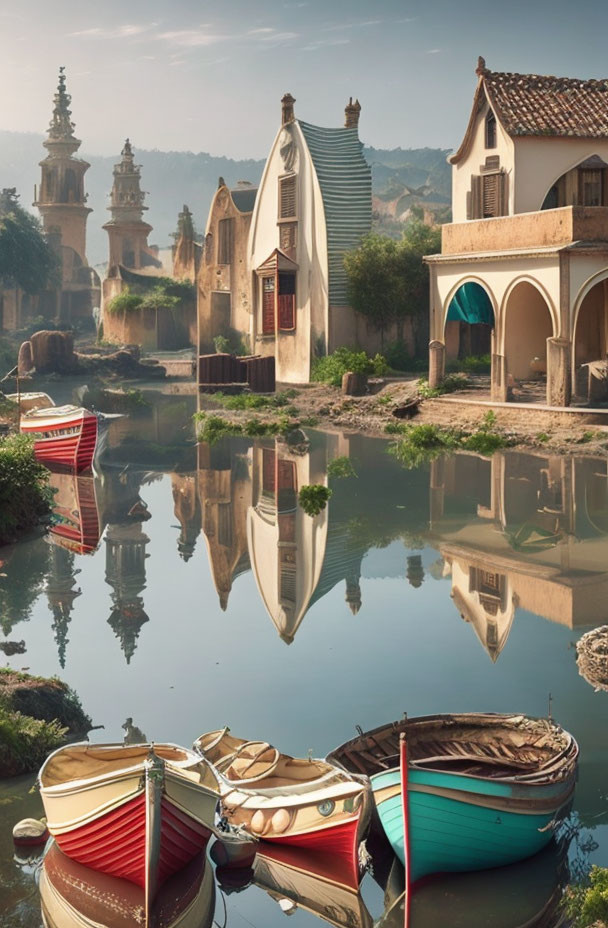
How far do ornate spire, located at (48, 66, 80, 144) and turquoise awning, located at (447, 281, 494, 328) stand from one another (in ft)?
167

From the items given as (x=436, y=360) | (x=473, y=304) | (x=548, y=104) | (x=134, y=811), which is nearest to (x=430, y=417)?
(x=436, y=360)

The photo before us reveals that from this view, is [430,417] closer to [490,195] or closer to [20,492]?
[490,195]

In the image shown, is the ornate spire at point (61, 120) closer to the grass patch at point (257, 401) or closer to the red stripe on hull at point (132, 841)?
the grass patch at point (257, 401)

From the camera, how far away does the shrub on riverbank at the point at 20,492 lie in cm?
1923

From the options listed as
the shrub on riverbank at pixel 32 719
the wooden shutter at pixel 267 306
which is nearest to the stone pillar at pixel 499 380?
the wooden shutter at pixel 267 306

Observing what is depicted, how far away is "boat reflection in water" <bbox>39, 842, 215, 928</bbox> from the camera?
8062mm

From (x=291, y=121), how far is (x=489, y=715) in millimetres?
32271

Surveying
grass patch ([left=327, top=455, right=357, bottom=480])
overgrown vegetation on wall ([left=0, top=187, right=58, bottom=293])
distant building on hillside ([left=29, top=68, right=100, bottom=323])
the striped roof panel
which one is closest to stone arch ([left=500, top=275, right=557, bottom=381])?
grass patch ([left=327, top=455, right=357, bottom=480])

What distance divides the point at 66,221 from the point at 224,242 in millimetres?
32597

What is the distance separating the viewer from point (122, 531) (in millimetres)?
20672

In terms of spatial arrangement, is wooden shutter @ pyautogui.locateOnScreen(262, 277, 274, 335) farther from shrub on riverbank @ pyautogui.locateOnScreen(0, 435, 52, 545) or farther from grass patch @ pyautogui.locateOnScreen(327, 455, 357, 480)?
shrub on riverbank @ pyautogui.locateOnScreen(0, 435, 52, 545)

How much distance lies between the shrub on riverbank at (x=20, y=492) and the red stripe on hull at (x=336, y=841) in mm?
11497

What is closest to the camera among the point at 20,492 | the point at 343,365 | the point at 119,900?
the point at 119,900

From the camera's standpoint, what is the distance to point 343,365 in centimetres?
3712
